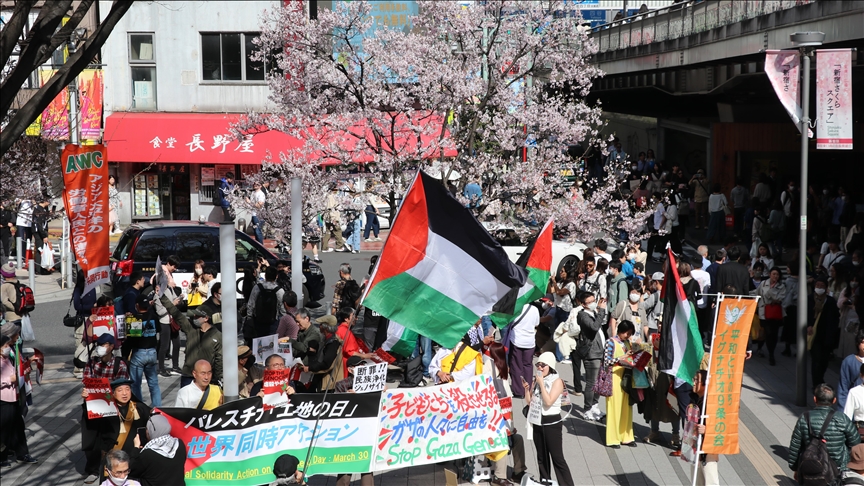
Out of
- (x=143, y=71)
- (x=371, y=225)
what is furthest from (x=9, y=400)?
(x=143, y=71)

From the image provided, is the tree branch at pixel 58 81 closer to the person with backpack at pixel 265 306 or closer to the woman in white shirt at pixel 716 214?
the person with backpack at pixel 265 306

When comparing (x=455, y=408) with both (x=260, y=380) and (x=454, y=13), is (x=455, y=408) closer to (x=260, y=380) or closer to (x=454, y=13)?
(x=260, y=380)

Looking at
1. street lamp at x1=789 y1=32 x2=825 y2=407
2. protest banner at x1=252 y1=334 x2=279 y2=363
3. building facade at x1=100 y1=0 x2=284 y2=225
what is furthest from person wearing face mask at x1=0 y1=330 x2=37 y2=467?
building facade at x1=100 y1=0 x2=284 y2=225

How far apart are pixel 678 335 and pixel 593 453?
2204mm

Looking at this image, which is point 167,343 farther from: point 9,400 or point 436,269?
point 436,269

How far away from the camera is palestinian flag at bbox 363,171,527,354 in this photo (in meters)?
7.98

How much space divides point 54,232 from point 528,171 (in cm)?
1814

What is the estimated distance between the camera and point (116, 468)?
727 cm

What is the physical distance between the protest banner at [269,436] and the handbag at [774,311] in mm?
8635

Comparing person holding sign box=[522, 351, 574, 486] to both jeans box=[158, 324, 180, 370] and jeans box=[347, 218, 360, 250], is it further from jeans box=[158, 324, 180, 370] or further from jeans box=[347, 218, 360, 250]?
jeans box=[347, 218, 360, 250]

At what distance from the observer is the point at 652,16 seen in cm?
2731

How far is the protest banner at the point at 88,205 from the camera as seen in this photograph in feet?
36.7

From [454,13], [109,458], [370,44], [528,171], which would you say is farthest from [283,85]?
[109,458]

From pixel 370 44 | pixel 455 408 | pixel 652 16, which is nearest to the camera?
pixel 455 408
